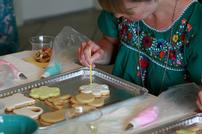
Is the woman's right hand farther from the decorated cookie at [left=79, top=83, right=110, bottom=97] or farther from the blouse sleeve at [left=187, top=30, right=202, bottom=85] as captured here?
the blouse sleeve at [left=187, top=30, right=202, bottom=85]

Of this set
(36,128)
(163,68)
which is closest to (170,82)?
(163,68)

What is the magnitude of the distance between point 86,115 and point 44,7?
3.42 metres

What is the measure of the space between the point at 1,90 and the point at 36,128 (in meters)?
0.39

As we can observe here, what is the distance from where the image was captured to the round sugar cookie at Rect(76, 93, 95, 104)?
1135 millimetres

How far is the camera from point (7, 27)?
9.00 feet

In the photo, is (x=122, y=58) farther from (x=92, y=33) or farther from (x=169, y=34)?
(x=92, y=33)

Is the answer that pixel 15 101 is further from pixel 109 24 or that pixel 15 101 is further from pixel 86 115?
pixel 109 24

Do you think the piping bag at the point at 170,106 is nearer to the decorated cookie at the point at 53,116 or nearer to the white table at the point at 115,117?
the white table at the point at 115,117

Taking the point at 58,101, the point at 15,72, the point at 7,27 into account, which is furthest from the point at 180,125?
the point at 7,27

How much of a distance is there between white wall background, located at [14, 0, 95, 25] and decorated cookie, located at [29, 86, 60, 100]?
9.57 ft

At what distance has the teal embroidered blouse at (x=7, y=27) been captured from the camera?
8.87 ft

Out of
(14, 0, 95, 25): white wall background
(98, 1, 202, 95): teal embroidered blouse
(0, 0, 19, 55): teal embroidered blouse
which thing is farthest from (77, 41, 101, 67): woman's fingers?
(14, 0, 95, 25): white wall background

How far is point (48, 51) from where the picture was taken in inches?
59.9

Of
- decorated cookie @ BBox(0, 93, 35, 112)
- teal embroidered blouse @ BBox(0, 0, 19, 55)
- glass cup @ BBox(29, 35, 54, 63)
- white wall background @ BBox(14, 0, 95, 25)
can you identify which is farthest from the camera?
white wall background @ BBox(14, 0, 95, 25)
